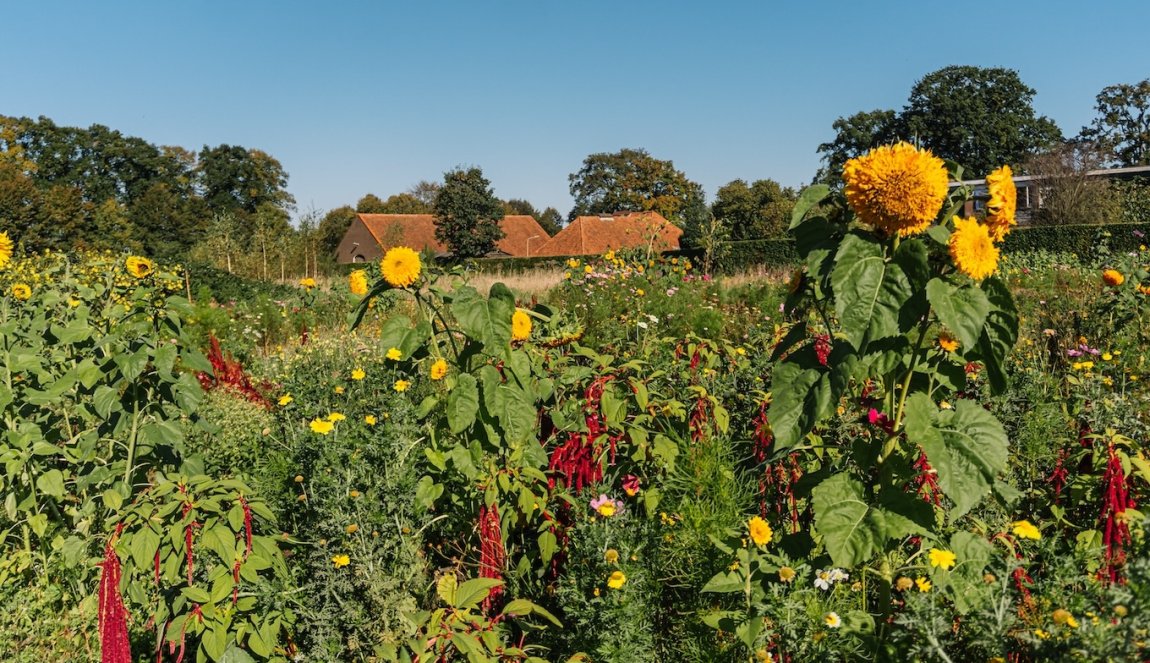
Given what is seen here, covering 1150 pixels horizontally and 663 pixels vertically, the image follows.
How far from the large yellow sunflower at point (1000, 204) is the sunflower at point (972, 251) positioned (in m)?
0.10

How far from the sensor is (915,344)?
1.73 metres

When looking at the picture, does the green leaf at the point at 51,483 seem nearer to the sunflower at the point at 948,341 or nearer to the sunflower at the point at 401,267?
the sunflower at the point at 401,267

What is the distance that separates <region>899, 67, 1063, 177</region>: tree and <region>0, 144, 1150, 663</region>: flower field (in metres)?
50.3

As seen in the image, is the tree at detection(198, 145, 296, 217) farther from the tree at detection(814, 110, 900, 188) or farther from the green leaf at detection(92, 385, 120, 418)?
the green leaf at detection(92, 385, 120, 418)

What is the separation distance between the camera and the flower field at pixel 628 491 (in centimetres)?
160

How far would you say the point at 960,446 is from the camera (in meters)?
1.63

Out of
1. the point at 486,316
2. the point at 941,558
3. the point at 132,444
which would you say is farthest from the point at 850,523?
the point at 132,444

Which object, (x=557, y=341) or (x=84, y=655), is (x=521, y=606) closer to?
(x=557, y=341)

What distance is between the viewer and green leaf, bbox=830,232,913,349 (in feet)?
4.93

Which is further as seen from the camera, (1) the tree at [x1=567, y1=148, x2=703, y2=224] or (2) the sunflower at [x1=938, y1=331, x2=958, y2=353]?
(1) the tree at [x1=567, y1=148, x2=703, y2=224]

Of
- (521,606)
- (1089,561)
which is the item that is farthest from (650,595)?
(1089,561)

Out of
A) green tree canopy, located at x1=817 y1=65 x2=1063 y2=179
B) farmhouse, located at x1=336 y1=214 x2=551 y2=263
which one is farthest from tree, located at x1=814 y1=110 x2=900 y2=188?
farmhouse, located at x1=336 y1=214 x2=551 y2=263

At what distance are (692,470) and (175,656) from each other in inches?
67.9

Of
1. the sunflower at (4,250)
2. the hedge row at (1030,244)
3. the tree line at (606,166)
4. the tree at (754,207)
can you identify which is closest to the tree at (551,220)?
the tree line at (606,166)
